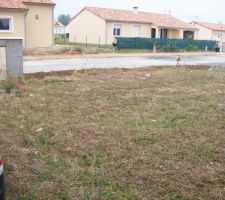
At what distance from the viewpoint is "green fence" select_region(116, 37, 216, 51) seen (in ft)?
118

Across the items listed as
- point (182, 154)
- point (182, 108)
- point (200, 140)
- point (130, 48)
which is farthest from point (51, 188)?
point (130, 48)

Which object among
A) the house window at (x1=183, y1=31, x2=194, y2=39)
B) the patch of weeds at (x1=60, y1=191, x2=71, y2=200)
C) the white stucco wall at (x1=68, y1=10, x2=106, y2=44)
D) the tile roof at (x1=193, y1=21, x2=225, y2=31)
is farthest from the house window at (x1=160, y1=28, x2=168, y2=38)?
the patch of weeds at (x1=60, y1=191, x2=71, y2=200)

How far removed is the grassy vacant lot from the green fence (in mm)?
25396

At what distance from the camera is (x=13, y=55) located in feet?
39.6

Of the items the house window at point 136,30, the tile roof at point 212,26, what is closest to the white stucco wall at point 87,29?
the house window at point 136,30

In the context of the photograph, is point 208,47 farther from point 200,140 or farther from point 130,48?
point 200,140

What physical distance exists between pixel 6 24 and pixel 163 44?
16428 millimetres

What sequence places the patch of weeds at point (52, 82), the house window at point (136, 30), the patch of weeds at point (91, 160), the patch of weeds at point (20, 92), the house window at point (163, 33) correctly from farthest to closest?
1. the house window at point (163, 33)
2. the house window at point (136, 30)
3. the patch of weeds at point (52, 82)
4. the patch of weeds at point (20, 92)
5. the patch of weeds at point (91, 160)

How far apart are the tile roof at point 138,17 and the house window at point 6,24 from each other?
14.7 metres

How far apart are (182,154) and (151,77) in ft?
29.7

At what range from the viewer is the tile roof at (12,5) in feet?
91.2

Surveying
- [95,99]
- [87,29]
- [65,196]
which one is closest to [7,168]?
[65,196]

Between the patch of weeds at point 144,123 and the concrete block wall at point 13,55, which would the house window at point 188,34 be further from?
the patch of weeds at point 144,123

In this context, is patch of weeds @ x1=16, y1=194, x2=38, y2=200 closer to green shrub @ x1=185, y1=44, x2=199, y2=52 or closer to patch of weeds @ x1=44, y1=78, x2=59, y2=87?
patch of weeds @ x1=44, y1=78, x2=59, y2=87
